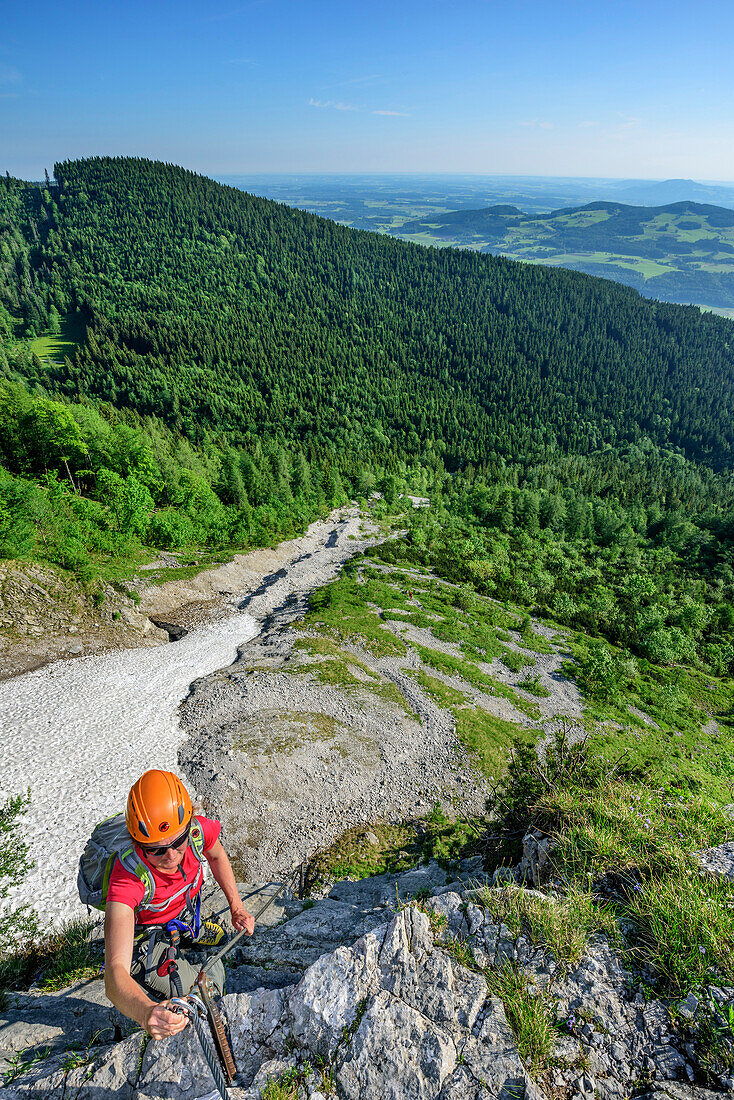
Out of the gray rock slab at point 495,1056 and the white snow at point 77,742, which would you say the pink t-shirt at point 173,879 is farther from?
the white snow at point 77,742

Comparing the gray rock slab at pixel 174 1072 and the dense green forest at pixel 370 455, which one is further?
the dense green forest at pixel 370 455

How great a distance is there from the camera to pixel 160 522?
4503 cm

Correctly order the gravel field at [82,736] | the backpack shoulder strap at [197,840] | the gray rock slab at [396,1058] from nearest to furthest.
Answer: the gray rock slab at [396,1058]
the backpack shoulder strap at [197,840]
the gravel field at [82,736]

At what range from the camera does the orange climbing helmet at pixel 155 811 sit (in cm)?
500

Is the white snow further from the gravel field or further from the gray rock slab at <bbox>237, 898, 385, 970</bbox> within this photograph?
the gray rock slab at <bbox>237, 898, 385, 970</bbox>

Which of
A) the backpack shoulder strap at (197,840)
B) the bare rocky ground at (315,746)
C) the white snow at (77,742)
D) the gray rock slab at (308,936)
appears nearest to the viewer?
the backpack shoulder strap at (197,840)

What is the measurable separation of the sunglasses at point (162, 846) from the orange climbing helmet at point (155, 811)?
7cm

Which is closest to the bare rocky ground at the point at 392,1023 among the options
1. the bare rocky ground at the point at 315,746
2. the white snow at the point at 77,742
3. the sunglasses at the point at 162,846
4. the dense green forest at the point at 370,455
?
the sunglasses at the point at 162,846

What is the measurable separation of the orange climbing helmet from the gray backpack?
32 centimetres

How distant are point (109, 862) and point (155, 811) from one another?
105 cm

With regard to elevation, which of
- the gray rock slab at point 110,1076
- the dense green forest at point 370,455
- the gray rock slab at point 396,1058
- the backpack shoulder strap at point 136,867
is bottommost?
the dense green forest at point 370,455

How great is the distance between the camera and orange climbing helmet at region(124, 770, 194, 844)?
197 inches

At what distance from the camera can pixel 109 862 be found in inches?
209

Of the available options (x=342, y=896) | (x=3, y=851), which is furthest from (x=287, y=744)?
(x=3, y=851)
